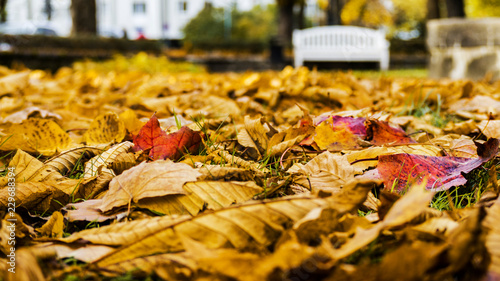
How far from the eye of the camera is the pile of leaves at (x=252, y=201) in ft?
2.29

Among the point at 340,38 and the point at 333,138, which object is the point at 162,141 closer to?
the point at 333,138

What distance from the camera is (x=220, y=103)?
219 cm

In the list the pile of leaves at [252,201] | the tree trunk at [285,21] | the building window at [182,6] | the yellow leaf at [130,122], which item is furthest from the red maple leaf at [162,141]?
the building window at [182,6]

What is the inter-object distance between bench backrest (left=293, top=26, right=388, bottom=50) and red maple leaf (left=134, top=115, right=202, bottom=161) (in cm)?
1047

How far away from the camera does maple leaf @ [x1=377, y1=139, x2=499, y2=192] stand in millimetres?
1188

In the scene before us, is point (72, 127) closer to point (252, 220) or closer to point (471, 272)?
point (252, 220)

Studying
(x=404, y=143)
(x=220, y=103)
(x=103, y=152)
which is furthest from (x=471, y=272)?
(x=220, y=103)

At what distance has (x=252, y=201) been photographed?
38.9 inches

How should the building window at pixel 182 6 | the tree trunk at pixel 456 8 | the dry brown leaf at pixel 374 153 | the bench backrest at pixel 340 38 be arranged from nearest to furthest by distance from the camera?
the dry brown leaf at pixel 374 153 → the bench backrest at pixel 340 38 → the tree trunk at pixel 456 8 → the building window at pixel 182 6

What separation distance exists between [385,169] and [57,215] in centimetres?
80

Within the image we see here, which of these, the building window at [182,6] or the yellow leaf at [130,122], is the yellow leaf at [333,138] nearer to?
the yellow leaf at [130,122]

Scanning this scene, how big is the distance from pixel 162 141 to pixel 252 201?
1.54 feet

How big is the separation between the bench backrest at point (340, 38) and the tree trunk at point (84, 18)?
239 inches

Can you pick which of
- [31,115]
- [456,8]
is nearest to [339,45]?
[456,8]
